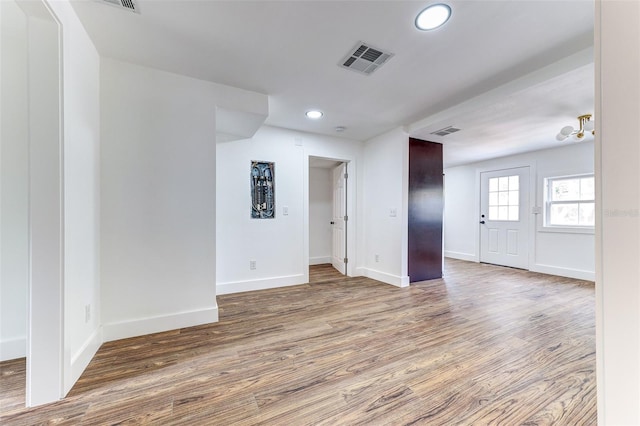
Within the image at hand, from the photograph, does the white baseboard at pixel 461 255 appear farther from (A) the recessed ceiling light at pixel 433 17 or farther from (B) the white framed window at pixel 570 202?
(A) the recessed ceiling light at pixel 433 17

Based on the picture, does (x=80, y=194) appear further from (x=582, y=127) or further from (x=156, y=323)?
(x=582, y=127)

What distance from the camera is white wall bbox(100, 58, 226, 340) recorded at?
2133 mm

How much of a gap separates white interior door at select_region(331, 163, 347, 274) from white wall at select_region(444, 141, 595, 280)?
11.2ft

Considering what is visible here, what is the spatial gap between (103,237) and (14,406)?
3.71ft

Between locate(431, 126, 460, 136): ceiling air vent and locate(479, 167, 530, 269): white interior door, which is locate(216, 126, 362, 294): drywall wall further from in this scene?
locate(479, 167, 530, 269): white interior door

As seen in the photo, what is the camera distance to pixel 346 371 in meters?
1.72

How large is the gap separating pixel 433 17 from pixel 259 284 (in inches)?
137

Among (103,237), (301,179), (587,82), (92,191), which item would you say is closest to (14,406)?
(103,237)

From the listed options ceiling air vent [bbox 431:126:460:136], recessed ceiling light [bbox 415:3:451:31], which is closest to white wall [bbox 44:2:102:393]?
recessed ceiling light [bbox 415:3:451:31]

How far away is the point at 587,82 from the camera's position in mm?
2346

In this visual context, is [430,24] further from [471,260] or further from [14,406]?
[471,260]

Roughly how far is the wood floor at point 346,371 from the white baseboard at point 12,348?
0.21ft

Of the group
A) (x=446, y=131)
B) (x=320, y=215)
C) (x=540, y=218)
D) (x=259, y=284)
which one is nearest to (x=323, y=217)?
(x=320, y=215)

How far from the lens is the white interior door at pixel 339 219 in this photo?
4.62 meters
